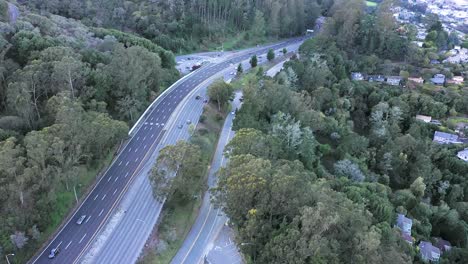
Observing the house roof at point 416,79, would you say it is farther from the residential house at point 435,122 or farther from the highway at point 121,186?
the highway at point 121,186

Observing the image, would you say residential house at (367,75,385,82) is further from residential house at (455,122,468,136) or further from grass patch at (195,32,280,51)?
grass patch at (195,32,280,51)

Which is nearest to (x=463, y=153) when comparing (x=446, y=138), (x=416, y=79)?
(x=446, y=138)

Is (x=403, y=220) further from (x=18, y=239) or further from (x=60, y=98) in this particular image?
(x=60, y=98)

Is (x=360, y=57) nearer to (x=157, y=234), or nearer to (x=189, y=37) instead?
(x=189, y=37)

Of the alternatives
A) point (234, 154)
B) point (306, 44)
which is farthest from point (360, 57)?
point (234, 154)

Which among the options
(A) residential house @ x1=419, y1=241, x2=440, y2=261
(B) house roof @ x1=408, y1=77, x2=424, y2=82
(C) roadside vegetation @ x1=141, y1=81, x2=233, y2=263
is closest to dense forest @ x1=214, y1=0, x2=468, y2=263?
(A) residential house @ x1=419, y1=241, x2=440, y2=261

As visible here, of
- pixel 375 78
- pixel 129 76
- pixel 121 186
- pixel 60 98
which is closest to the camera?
pixel 60 98
